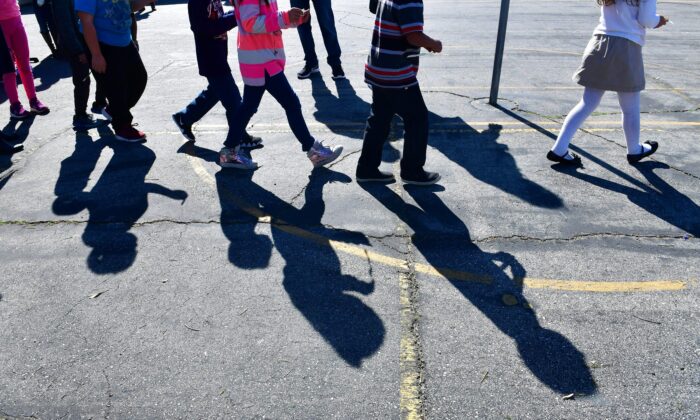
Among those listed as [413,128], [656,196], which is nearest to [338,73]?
[413,128]

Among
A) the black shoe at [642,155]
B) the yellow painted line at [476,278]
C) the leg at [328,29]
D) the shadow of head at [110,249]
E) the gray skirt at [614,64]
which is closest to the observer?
the yellow painted line at [476,278]

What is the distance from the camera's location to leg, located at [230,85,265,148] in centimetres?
495

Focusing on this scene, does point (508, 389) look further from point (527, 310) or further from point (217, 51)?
point (217, 51)

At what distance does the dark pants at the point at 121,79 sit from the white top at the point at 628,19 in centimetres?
450

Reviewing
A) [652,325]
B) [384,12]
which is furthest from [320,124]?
[652,325]

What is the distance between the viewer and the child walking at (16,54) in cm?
638

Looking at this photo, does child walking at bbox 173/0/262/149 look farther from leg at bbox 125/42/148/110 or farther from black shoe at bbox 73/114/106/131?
black shoe at bbox 73/114/106/131

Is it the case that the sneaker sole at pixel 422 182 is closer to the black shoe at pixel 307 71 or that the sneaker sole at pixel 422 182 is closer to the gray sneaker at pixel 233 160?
the gray sneaker at pixel 233 160

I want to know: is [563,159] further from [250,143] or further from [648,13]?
[250,143]

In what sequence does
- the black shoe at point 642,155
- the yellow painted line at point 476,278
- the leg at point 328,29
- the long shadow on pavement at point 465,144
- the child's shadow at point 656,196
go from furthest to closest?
the leg at point 328,29 → the black shoe at point 642,155 → the long shadow on pavement at point 465,144 → the child's shadow at point 656,196 → the yellow painted line at point 476,278

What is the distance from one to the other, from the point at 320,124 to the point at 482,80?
9.81ft

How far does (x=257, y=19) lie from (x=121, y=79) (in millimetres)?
2097

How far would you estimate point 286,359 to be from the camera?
3.00 m

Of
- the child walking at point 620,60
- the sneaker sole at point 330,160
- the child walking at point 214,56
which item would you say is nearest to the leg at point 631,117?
the child walking at point 620,60
